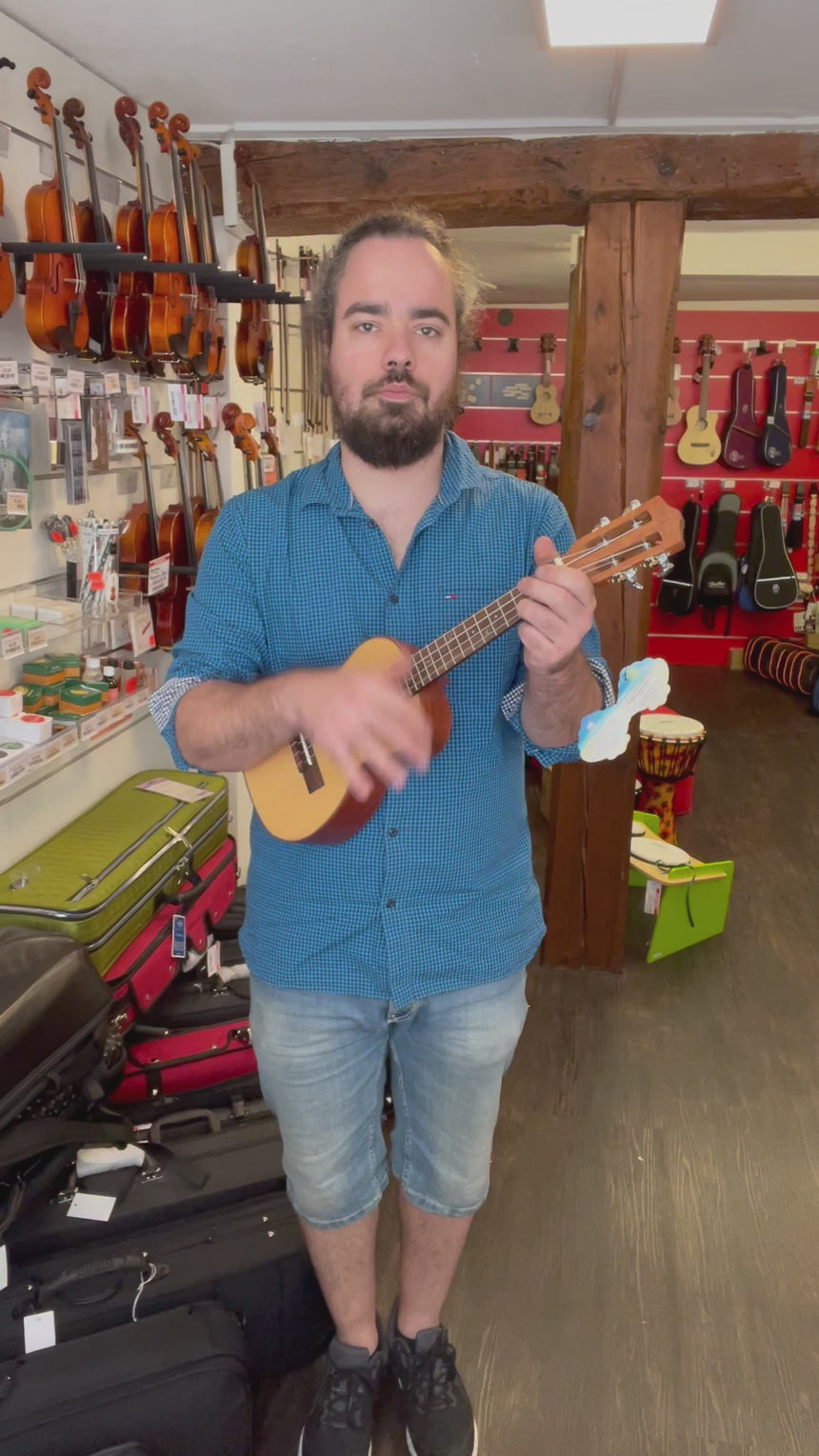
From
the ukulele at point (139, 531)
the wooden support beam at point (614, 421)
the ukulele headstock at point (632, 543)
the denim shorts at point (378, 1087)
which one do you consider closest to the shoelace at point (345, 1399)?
the denim shorts at point (378, 1087)

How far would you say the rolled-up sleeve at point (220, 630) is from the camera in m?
1.46

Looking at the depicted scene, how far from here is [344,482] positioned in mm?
1488

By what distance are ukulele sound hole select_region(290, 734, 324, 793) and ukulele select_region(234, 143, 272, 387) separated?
1.85 meters

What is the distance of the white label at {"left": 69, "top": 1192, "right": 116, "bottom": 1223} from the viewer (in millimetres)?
1786

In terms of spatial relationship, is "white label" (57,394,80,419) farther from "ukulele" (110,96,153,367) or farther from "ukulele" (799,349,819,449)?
"ukulele" (799,349,819,449)

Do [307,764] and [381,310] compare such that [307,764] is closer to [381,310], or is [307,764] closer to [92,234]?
[381,310]

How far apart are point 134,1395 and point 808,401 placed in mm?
7451

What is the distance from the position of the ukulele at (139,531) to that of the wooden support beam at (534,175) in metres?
0.89

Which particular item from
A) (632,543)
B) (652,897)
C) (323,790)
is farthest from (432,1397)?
(652,897)

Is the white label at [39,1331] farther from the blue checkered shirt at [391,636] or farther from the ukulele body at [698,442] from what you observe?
the ukulele body at [698,442]

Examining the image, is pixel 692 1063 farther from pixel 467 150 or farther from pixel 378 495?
pixel 467 150

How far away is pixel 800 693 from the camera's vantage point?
22.1ft

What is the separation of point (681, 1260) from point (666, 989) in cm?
113

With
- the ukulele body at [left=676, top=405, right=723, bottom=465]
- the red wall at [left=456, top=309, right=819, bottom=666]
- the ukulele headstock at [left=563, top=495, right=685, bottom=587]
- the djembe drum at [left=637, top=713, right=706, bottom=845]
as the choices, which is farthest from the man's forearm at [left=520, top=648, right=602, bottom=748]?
the ukulele body at [left=676, top=405, right=723, bottom=465]
